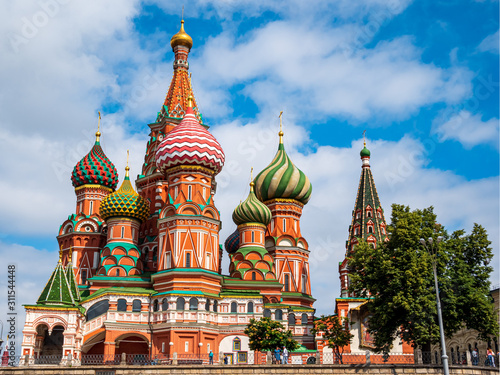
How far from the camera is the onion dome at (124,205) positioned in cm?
4547

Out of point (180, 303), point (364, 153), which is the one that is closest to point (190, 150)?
point (180, 303)

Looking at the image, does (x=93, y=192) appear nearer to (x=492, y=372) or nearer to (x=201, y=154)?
(x=201, y=154)

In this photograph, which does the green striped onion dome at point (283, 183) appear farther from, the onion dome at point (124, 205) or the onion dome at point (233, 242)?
the onion dome at point (124, 205)

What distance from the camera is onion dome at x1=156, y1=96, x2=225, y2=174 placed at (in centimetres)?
4369

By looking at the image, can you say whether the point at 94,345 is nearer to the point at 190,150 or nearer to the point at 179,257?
the point at 179,257

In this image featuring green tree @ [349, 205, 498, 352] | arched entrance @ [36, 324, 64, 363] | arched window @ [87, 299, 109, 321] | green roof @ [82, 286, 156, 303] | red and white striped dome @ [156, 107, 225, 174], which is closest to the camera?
green tree @ [349, 205, 498, 352]

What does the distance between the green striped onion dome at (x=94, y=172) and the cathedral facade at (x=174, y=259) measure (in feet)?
0.30

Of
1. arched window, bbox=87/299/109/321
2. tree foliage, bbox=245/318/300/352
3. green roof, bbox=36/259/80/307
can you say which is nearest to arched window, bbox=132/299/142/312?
arched window, bbox=87/299/109/321

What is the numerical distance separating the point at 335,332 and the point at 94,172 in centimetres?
2594

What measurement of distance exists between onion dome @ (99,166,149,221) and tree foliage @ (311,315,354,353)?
16.8m

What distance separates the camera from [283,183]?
52.5 meters

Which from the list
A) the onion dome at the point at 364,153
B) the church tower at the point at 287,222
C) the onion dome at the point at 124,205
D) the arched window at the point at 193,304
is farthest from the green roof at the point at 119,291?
the onion dome at the point at 364,153

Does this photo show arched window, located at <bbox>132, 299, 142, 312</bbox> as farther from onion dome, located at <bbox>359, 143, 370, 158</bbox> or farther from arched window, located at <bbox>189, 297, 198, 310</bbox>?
onion dome, located at <bbox>359, 143, 370, 158</bbox>

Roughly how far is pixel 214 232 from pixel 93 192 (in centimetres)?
1398
